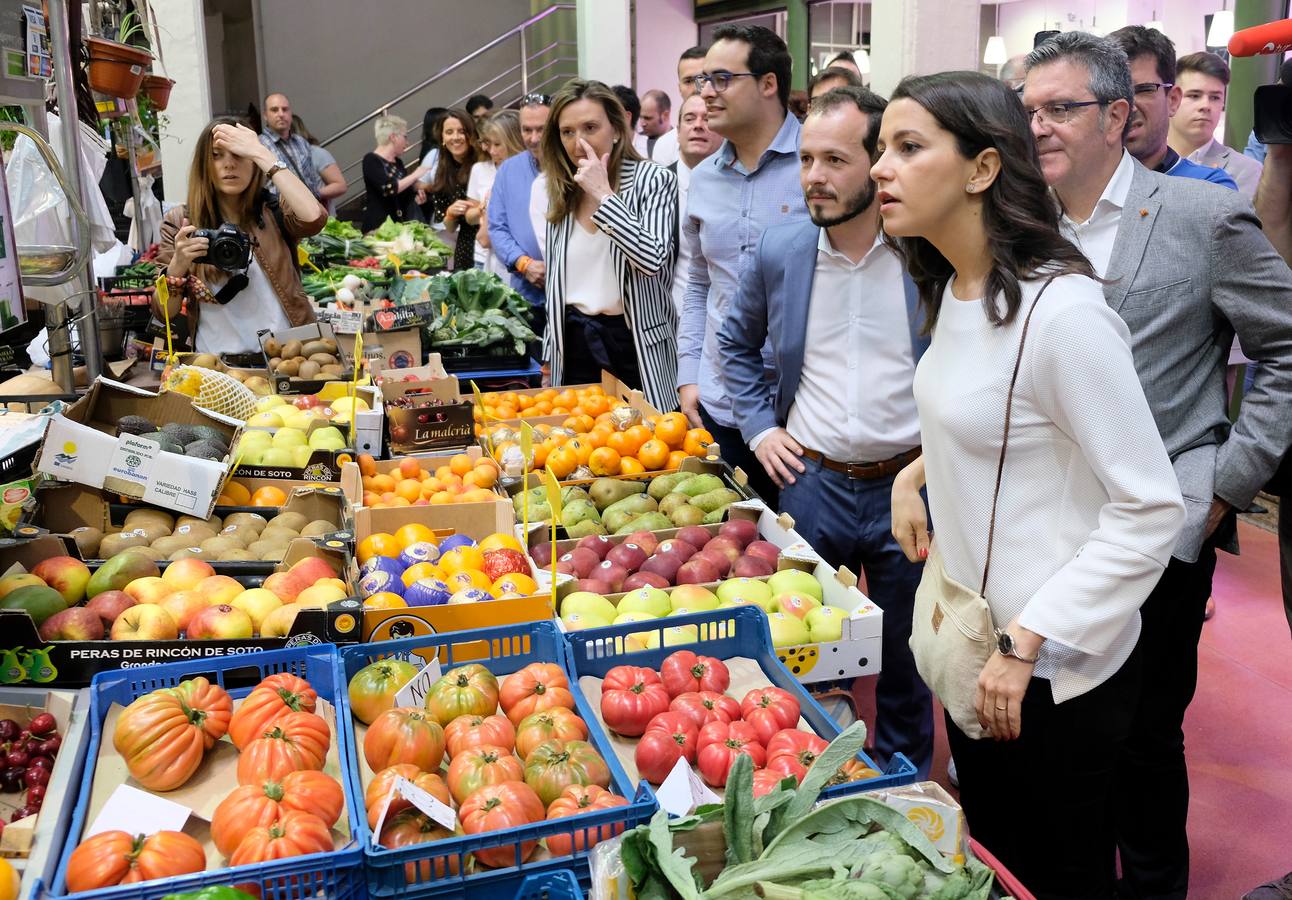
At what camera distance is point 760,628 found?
7.13 feet

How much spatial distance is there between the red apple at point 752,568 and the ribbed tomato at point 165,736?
1247mm

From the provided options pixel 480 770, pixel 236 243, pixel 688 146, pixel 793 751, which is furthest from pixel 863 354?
pixel 236 243

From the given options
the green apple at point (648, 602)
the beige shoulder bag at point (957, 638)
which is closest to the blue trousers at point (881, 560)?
the green apple at point (648, 602)

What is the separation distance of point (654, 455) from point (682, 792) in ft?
6.22

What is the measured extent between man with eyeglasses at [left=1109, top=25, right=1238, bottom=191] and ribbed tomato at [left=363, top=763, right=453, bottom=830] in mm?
2271

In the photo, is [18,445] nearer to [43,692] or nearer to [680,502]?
[43,692]

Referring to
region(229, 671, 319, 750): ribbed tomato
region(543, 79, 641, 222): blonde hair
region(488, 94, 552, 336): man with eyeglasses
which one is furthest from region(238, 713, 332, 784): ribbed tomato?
region(488, 94, 552, 336): man with eyeglasses

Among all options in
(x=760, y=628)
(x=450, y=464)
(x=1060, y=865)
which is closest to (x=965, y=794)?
(x=1060, y=865)

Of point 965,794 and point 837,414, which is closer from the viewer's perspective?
point 965,794

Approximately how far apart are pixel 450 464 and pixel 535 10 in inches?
489

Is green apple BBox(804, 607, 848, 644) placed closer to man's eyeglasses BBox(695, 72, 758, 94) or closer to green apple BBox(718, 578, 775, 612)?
green apple BBox(718, 578, 775, 612)

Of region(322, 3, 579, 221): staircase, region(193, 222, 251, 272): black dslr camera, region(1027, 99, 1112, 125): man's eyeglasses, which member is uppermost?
region(322, 3, 579, 221): staircase

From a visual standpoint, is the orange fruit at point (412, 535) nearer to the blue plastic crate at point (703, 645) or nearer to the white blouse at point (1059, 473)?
the blue plastic crate at point (703, 645)

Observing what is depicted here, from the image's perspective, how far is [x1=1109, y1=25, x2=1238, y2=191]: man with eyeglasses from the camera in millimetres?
2758
